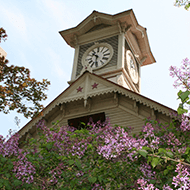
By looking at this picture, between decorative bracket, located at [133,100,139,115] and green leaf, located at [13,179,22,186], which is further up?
decorative bracket, located at [133,100,139,115]

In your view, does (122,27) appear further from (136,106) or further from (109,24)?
(136,106)

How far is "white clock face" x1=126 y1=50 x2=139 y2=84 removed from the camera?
65.5 ft

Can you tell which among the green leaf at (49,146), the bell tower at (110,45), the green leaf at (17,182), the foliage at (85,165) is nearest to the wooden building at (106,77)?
the bell tower at (110,45)

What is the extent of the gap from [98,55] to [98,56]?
0.12 meters

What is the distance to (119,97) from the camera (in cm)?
1353

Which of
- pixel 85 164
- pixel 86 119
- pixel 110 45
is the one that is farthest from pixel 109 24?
pixel 85 164

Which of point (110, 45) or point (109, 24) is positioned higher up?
point (109, 24)

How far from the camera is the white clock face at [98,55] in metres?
19.1

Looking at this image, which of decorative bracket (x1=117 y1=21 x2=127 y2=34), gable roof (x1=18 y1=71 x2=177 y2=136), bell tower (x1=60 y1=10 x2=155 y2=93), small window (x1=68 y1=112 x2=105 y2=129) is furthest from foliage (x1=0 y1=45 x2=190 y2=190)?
decorative bracket (x1=117 y1=21 x2=127 y2=34)

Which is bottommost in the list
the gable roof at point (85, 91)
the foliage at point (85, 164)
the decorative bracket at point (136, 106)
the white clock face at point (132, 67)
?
the foliage at point (85, 164)

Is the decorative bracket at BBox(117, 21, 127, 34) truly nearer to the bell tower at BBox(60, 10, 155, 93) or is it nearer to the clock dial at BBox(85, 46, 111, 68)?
the bell tower at BBox(60, 10, 155, 93)

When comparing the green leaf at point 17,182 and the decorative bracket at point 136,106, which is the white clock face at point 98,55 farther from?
the green leaf at point 17,182

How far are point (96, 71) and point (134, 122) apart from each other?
681 centimetres

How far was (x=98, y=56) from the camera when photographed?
19.4m
